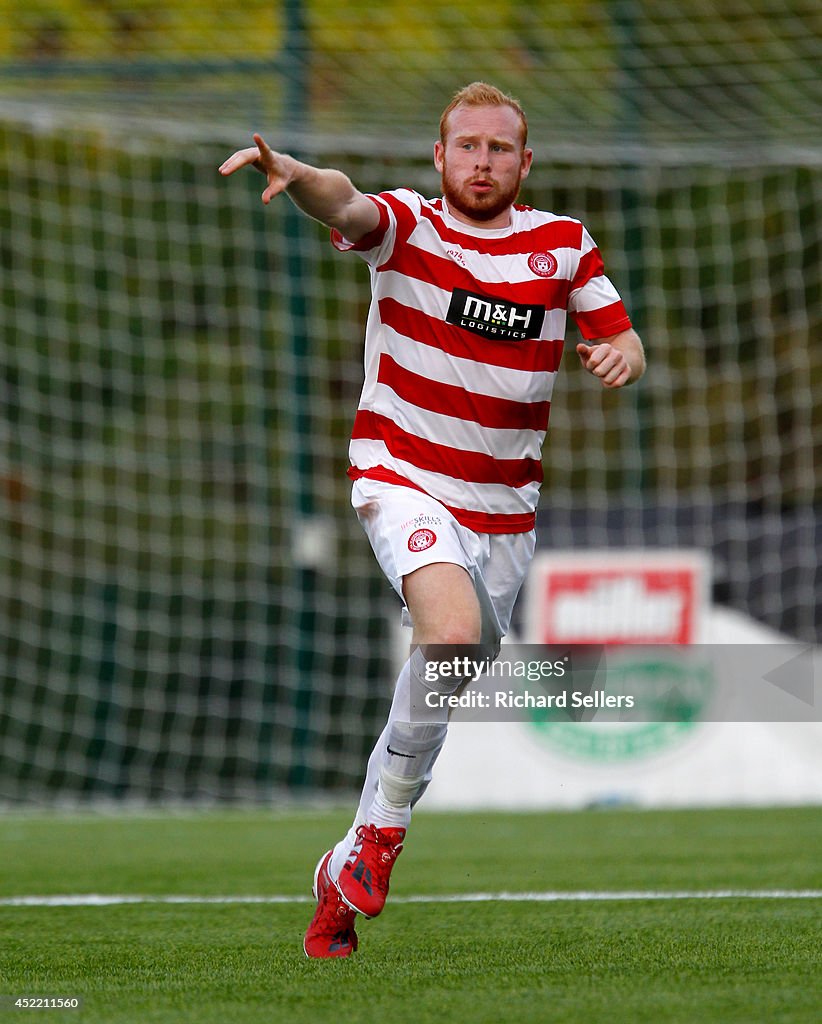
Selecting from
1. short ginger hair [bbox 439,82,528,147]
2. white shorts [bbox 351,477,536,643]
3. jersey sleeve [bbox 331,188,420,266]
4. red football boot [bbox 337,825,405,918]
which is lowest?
red football boot [bbox 337,825,405,918]

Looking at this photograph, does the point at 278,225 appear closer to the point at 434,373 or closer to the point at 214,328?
the point at 214,328

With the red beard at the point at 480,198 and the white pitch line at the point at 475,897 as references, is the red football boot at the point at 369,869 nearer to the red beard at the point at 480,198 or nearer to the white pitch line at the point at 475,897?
the white pitch line at the point at 475,897

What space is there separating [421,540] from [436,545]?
4 centimetres

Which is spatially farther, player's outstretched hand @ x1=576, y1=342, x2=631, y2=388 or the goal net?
the goal net

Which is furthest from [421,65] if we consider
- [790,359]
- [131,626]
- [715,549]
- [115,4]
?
[131,626]

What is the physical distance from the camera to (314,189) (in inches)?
141

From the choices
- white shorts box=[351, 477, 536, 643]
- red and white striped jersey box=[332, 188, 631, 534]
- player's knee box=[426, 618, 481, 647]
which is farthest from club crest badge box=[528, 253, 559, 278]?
player's knee box=[426, 618, 481, 647]

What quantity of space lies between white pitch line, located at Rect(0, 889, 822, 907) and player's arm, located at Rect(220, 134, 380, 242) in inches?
78.0

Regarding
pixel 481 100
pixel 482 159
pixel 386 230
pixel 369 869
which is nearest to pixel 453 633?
pixel 369 869

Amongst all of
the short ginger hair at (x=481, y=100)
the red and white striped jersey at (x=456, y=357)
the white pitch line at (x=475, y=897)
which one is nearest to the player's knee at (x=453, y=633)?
the red and white striped jersey at (x=456, y=357)

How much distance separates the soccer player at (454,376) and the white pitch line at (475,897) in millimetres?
961

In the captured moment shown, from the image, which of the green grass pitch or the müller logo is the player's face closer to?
the müller logo

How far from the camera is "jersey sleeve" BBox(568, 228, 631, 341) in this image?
404cm

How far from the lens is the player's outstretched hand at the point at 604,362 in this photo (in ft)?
12.1
